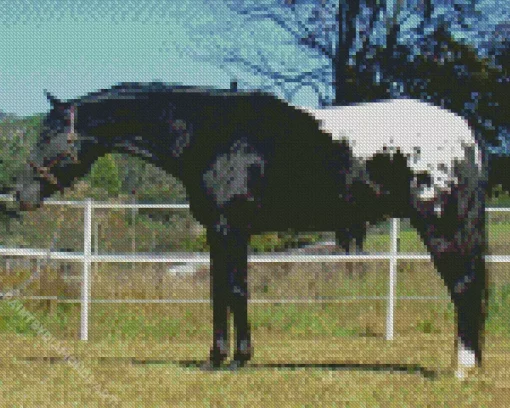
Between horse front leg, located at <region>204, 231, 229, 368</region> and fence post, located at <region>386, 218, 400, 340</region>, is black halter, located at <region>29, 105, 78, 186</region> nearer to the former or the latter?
horse front leg, located at <region>204, 231, 229, 368</region>

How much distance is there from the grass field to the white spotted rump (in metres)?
1.38

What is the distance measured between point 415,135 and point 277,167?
943mm

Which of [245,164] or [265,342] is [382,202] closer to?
[245,164]

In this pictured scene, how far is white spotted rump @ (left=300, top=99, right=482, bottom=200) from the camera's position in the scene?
6.94 m

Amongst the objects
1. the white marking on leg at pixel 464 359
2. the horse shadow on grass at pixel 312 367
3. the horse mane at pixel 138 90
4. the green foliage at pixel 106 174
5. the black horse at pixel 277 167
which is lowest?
the horse shadow on grass at pixel 312 367

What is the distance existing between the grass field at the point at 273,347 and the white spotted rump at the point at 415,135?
1.38 meters

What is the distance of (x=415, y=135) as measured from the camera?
6.93 meters

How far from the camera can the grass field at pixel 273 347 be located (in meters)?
6.10

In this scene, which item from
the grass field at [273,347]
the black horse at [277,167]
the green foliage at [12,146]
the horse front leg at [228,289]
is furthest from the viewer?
the green foliage at [12,146]

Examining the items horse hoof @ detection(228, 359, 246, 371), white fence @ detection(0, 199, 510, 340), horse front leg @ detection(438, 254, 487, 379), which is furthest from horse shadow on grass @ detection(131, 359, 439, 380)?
white fence @ detection(0, 199, 510, 340)

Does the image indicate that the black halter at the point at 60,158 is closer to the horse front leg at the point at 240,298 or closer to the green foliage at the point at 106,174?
the horse front leg at the point at 240,298

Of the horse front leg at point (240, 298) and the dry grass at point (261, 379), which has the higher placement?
the horse front leg at point (240, 298)

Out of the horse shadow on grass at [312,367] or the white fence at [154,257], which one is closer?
the horse shadow on grass at [312,367]

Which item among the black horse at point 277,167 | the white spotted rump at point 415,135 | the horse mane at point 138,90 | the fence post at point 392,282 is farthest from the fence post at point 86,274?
the white spotted rump at point 415,135
